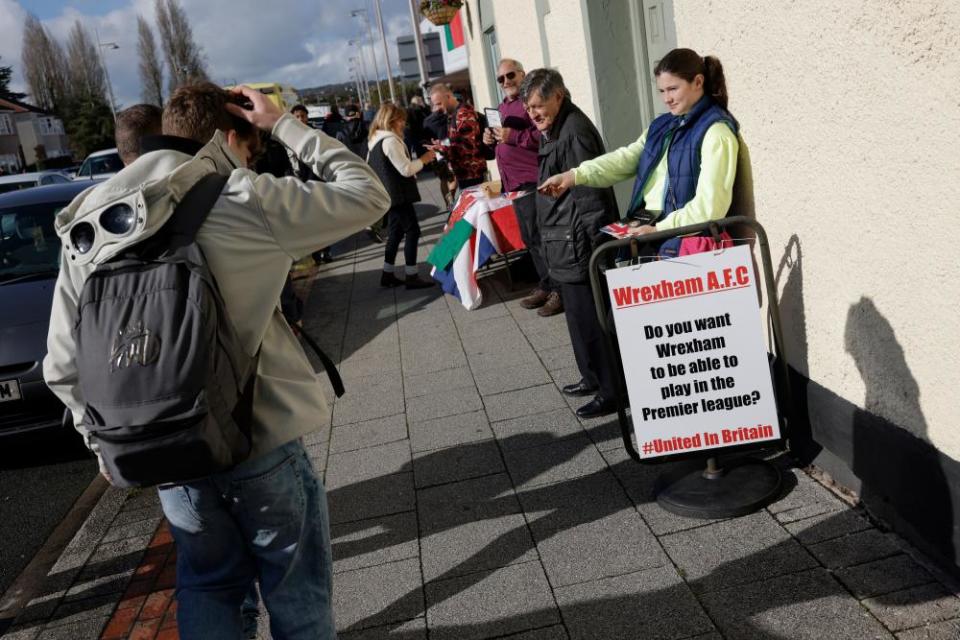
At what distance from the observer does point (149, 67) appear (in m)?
79.9

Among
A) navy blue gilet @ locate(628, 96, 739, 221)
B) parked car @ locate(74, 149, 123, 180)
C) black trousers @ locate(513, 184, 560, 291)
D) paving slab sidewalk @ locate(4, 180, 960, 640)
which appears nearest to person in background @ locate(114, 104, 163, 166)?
paving slab sidewalk @ locate(4, 180, 960, 640)

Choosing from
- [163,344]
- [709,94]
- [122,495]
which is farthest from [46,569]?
[709,94]

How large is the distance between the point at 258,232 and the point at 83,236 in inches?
16.1

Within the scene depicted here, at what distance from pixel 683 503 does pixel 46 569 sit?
310cm

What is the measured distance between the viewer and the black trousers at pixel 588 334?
503 cm

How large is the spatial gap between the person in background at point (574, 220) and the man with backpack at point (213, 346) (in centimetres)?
253

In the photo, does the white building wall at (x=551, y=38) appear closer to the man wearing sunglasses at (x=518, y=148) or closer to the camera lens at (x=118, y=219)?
the man wearing sunglasses at (x=518, y=148)

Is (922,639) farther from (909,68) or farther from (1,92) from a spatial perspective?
(1,92)

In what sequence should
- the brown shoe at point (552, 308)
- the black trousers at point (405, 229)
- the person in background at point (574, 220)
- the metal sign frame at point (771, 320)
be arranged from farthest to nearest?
1. the black trousers at point (405, 229)
2. the brown shoe at point (552, 308)
3. the person in background at point (574, 220)
4. the metal sign frame at point (771, 320)

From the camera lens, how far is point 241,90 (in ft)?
A: 8.47

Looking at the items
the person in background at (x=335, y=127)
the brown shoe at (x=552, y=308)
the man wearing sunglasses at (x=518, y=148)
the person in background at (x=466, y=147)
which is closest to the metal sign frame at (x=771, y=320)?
the man wearing sunglasses at (x=518, y=148)

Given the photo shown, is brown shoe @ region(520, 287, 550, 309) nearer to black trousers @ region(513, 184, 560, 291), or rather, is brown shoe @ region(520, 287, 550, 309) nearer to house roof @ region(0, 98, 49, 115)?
black trousers @ region(513, 184, 560, 291)

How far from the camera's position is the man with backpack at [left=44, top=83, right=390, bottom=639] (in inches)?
82.6

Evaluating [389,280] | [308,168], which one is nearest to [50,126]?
[389,280]
